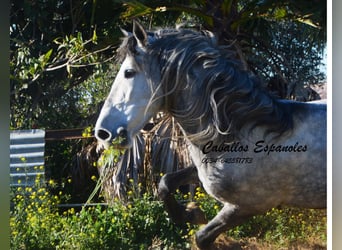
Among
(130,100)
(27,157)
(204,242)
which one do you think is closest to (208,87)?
(130,100)

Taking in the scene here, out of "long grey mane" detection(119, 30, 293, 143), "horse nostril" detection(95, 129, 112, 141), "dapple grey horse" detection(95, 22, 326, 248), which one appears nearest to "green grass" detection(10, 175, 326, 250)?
"dapple grey horse" detection(95, 22, 326, 248)

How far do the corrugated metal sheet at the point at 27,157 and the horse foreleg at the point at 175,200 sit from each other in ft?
3.18

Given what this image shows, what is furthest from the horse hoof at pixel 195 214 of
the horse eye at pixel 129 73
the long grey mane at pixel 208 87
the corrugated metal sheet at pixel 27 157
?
the corrugated metal sheet at pixel 27 157

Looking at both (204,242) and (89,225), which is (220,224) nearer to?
(204,242)

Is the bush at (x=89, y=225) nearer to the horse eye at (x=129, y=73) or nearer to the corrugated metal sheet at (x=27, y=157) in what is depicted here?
the corrugated metal sheet at (x=27, y=157)

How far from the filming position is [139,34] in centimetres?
402

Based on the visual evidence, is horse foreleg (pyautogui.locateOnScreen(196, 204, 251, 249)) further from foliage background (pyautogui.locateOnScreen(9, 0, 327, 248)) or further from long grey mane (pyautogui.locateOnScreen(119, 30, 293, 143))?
foliage background (pyautogui.locateOnScreen(9, 0, 327, 248))

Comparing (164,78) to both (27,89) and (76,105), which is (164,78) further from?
(27,89)

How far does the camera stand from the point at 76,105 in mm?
4242

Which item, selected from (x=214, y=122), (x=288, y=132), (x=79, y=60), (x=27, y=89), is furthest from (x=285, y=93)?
(x=27, y=89)

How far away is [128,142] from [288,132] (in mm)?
1147

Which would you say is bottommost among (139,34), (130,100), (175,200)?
(175,200)

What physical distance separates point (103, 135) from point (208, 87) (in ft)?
2.78

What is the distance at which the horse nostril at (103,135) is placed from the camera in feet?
13.4
